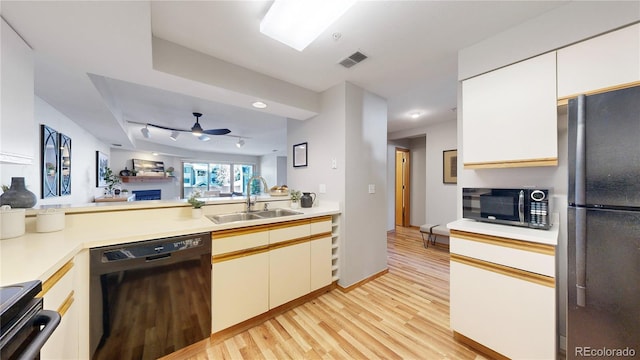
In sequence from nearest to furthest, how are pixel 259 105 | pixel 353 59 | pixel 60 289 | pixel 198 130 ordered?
pixel 60 289 → pixel 353 59 → pixel 259 105 → pixel 198 130

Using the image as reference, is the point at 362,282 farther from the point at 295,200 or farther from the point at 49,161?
the point at 49,161

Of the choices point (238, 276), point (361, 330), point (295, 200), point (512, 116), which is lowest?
point (361, 330)

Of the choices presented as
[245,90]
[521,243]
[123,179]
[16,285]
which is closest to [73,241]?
[16,285]

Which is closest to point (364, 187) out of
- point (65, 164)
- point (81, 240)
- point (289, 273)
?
point (289, 273)

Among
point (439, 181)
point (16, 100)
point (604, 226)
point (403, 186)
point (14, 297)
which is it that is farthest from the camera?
point (403, 186)

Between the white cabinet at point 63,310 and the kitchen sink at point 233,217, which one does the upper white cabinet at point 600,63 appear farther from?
the white cabinet at point 63,310

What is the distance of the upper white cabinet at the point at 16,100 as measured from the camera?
3.68ft

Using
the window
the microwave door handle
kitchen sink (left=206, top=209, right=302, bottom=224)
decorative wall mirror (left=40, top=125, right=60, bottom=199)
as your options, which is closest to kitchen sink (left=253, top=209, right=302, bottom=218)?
kitchen sink (left=206, top=209, right=302, bottom=224)

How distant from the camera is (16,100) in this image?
3.95 ft

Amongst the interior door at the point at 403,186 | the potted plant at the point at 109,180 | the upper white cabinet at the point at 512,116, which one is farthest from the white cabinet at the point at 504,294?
the potted plant at the point at 109,180

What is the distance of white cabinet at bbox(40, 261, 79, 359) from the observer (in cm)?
89

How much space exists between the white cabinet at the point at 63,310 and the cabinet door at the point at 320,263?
1.64m

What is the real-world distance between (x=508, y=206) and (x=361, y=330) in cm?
152

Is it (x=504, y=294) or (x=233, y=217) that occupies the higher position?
(x=233, y=217)
